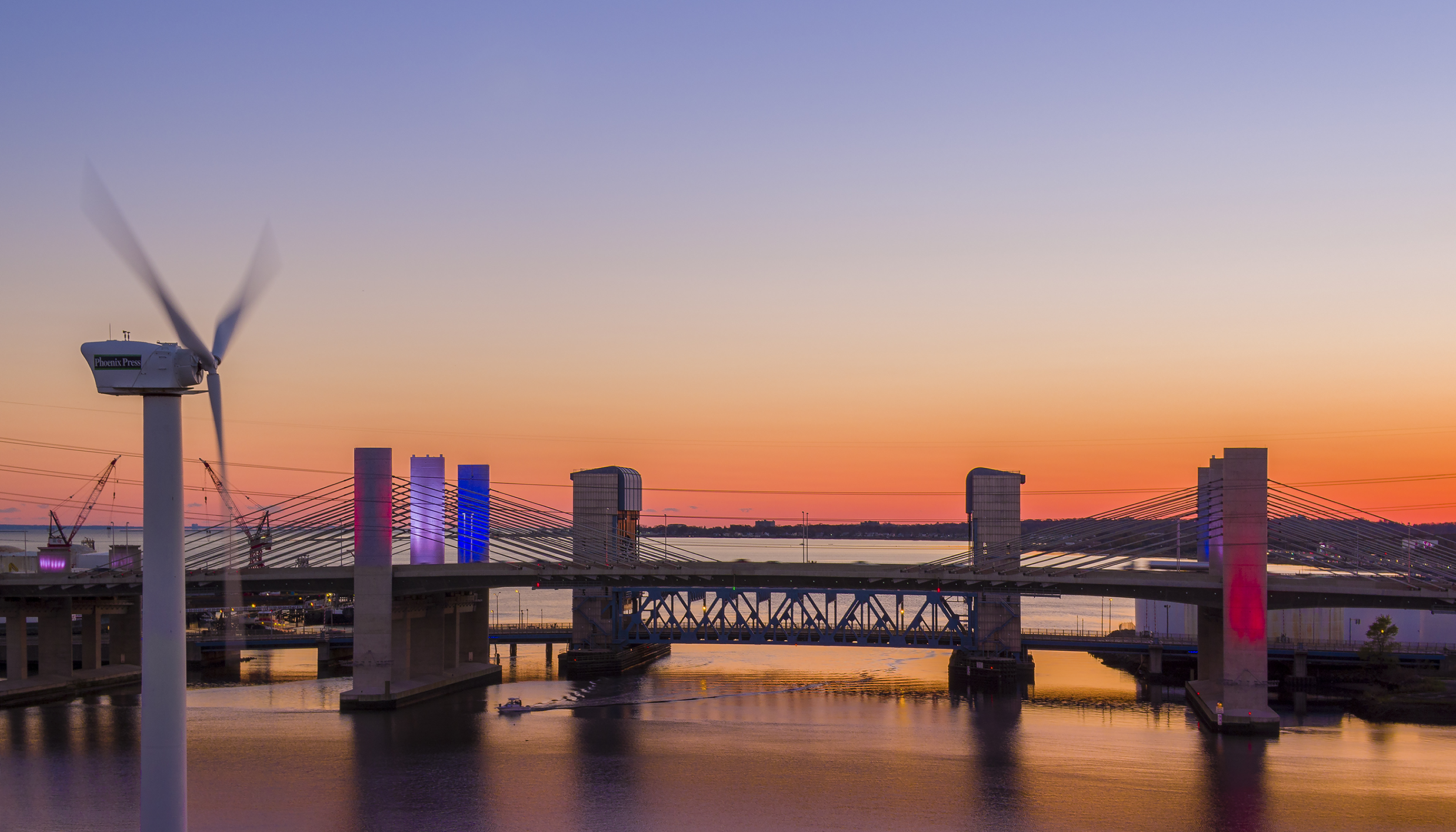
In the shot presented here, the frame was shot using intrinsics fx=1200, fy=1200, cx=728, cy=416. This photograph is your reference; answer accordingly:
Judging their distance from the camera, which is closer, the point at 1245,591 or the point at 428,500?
the point at 1245,591

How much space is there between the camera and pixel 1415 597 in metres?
60.9

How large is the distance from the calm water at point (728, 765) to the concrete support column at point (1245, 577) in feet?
9.75

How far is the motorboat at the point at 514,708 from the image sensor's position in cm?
6850

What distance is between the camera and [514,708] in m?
69.1

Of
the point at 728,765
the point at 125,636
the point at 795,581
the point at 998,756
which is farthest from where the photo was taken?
the point at 125,636

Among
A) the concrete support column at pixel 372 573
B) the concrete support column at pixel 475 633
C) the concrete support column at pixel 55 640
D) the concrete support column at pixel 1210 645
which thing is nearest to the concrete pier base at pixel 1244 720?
the concrete support column at pixel 1210 645

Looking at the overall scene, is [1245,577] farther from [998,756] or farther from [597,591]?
[597,591]

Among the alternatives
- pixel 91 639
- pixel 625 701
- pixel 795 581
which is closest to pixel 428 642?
pixel 625 701

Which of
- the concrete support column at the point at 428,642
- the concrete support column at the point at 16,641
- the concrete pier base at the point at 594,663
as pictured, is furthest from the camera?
the concrete pier base at the point at 594,663

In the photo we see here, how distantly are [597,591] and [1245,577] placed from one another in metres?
45.2

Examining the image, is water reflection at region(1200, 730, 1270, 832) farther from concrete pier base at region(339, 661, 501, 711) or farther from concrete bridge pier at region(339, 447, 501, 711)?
concrete pier base at region(339, 661, 501, 711)

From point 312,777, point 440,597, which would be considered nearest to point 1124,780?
point 312,777

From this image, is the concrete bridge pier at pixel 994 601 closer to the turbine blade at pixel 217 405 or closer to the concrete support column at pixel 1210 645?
the concrete support column at pixel 1210 645

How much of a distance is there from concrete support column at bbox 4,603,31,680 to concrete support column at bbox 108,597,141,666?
8.91 meters
